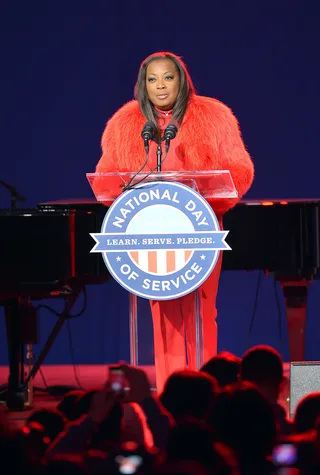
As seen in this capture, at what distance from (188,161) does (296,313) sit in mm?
2187

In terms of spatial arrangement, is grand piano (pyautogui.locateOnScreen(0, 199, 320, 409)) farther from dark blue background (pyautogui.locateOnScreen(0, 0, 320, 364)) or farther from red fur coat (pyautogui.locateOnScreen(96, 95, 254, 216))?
dark blue background (pyautogui.locateOnScreen(0, 0, 320, 364))

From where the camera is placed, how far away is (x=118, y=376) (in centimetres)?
223

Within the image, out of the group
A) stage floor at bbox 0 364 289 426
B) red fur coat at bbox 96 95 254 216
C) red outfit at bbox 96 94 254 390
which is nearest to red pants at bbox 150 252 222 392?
red outfit at bbox 96 94 254 390

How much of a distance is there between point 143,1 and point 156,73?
3098 millimetres

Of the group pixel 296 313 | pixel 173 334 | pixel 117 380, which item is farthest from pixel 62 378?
pixel 117 380

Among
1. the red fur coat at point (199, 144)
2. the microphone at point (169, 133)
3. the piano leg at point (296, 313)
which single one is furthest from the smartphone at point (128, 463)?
the piano leg at point (296, 313)

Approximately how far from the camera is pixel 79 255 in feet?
15.9

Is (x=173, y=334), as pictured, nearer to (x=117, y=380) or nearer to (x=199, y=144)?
(x=199, y=144)

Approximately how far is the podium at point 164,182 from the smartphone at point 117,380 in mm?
1136

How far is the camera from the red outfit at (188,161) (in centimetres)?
371

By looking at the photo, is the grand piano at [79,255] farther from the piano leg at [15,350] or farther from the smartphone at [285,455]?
the smartphone at [285,455]

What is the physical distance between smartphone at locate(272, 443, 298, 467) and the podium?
5.34 ft

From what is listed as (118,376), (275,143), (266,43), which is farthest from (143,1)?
(118,376)

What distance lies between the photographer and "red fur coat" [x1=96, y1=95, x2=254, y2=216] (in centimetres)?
385
